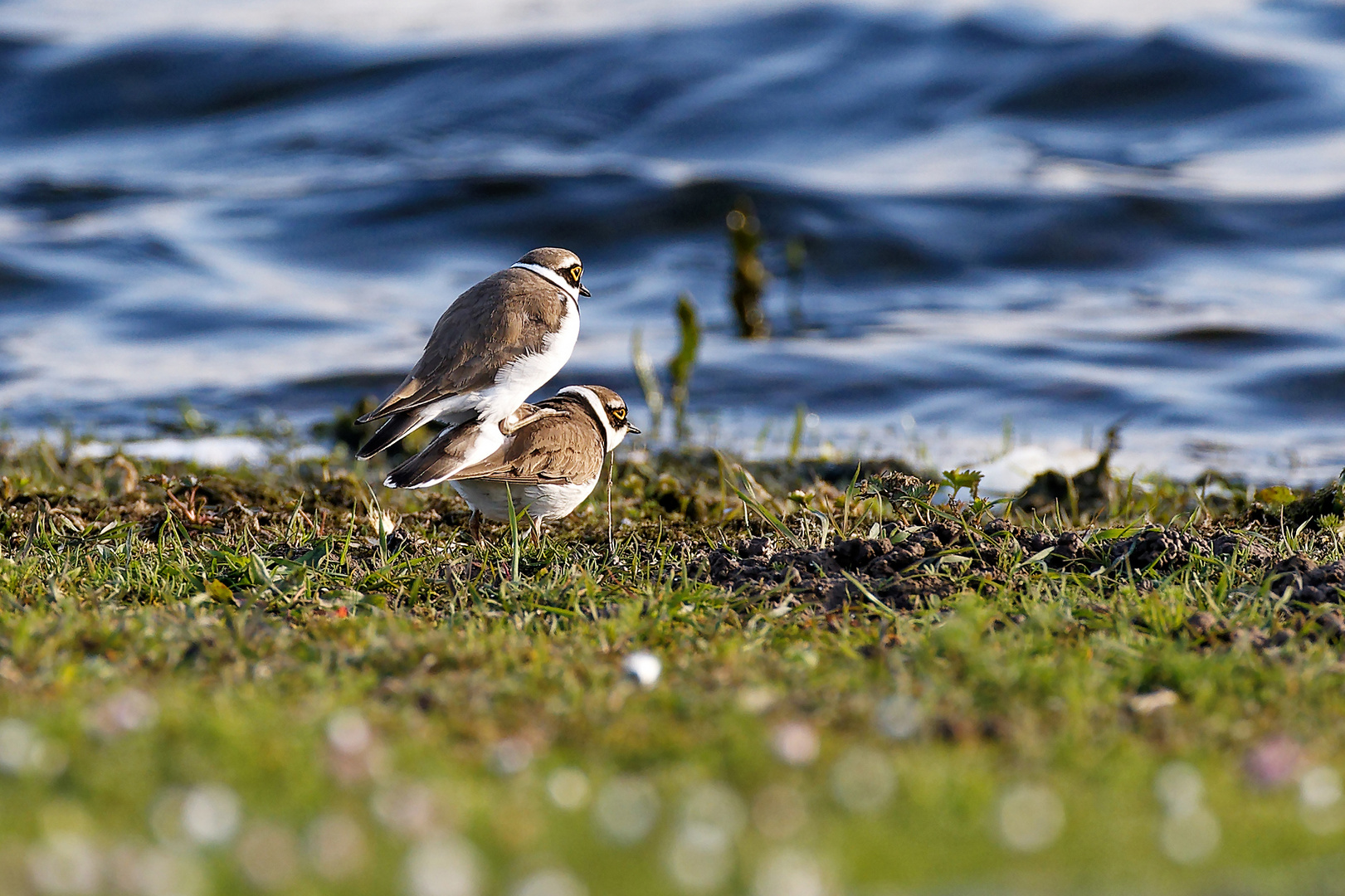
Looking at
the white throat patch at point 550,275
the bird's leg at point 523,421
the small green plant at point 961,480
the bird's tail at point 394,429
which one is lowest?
the small green plant at point 961,480

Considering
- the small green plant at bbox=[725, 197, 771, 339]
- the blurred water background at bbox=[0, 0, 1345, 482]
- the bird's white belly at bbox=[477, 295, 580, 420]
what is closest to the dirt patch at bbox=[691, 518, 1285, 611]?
the bird's white belly at bbox=[477, 295, 580, 420]

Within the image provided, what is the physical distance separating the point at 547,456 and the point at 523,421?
8.6 inches

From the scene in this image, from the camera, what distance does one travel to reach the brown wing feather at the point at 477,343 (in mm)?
5246

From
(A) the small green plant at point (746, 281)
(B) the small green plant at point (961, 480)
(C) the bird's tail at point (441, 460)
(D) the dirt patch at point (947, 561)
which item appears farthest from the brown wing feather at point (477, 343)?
(A) the small green plant at point (746, 281)

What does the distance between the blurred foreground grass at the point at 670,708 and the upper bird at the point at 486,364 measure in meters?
0.50

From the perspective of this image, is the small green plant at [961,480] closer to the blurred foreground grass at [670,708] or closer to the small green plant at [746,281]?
the blurred foreground grass at [670,708]

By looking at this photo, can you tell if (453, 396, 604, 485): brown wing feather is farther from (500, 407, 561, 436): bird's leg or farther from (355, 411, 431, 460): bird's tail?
(355, 411, 431, 460): bird's tail

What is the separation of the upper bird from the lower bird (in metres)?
0.06

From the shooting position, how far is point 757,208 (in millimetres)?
18703

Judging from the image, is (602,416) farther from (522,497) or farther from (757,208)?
(757,208)

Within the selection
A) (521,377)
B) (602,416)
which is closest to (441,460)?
(521,377)

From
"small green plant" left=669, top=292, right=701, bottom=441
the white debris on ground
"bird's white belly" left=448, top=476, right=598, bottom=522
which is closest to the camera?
"bird's white belly" left=448, top=476, right=598, bottom=522

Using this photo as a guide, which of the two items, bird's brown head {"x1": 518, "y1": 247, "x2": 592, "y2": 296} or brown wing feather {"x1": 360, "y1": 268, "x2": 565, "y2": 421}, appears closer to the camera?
brown wing feather {"x1": 360, "y1": 268, "x2": 565, "y2": 421}

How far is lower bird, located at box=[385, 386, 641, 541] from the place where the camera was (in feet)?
16.8
